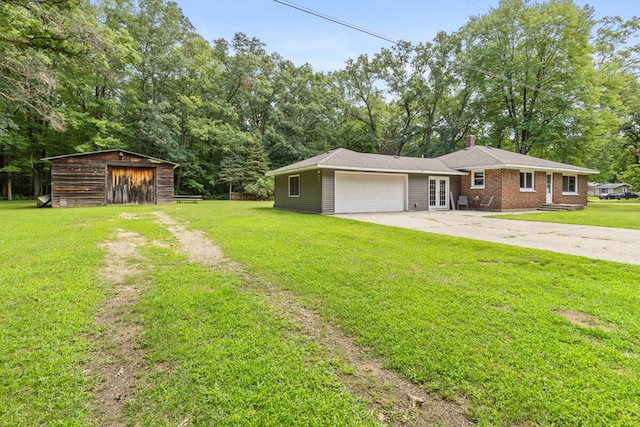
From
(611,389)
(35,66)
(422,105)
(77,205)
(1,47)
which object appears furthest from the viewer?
(422,105)

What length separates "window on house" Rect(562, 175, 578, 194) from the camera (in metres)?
18.1

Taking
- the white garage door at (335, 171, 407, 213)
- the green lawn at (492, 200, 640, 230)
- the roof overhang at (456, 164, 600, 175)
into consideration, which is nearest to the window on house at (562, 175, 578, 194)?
the roof overhang at (456, 164, 600, 175)

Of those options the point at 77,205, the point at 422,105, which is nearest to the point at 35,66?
the point at 77,205

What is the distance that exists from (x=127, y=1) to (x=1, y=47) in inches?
651

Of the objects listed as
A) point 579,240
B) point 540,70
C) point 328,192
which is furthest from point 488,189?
point 540,70

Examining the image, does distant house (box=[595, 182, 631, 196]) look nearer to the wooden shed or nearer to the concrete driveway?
the concrete driveway

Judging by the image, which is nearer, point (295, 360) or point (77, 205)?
point (295, 360)

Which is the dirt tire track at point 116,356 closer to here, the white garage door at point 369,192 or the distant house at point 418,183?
the distant house at point 418,183

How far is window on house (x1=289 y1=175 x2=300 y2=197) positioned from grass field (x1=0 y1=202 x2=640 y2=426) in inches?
416

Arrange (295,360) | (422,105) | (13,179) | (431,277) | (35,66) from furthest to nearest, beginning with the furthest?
(422,105) → (13,179) → (35,66) → (431,277) → (295,360)

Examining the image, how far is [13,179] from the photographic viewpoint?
1016 inches

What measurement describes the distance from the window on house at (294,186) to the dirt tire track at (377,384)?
12.1 meters

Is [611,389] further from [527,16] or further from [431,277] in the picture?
[527,16]

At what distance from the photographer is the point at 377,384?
195 centimetres
